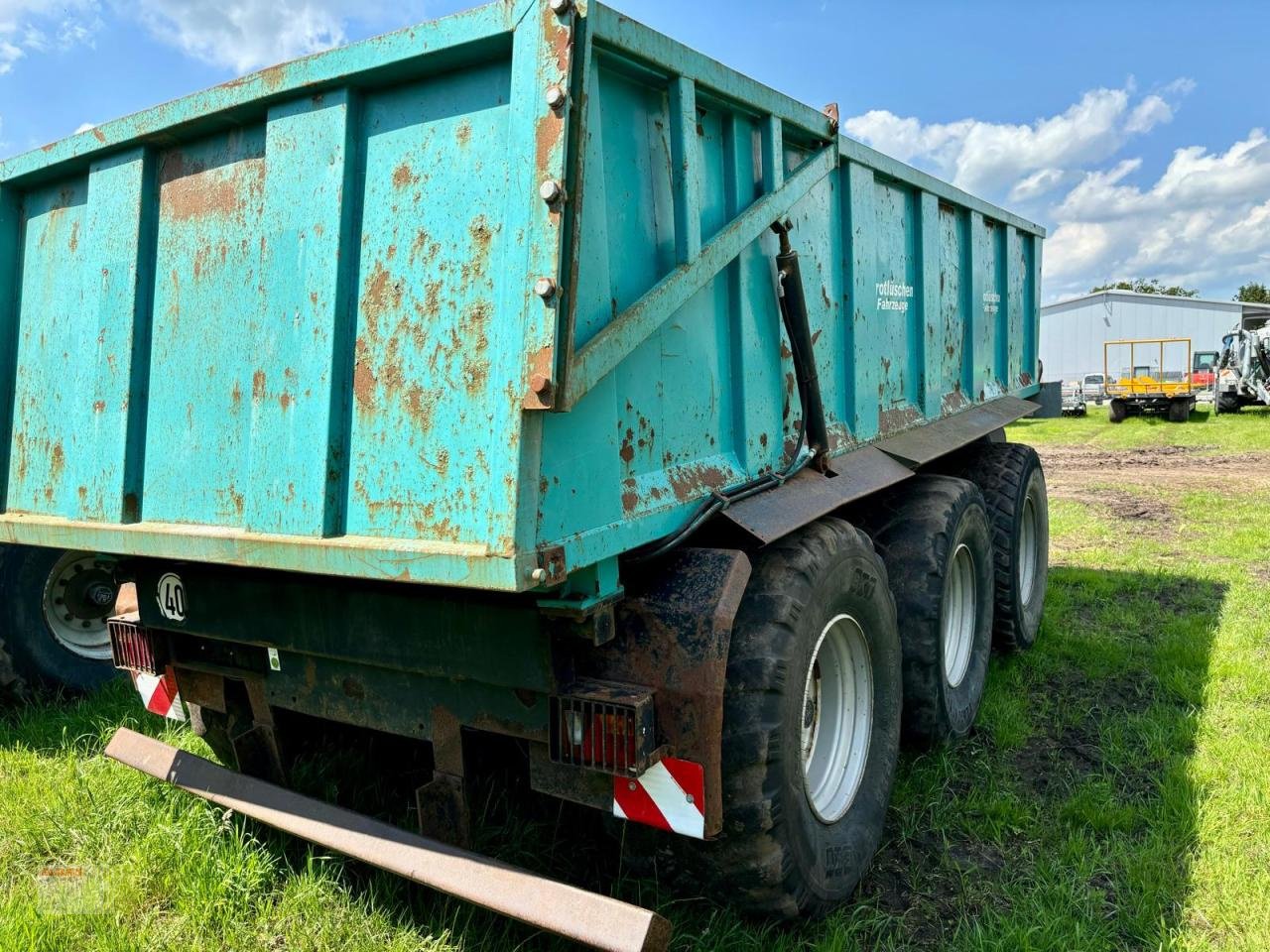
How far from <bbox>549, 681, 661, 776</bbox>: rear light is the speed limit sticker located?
150 cm

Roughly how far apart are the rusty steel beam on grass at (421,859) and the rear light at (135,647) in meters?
0.30

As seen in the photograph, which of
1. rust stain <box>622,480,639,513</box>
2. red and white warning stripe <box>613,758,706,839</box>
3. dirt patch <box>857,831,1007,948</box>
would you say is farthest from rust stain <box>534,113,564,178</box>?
dirt patch <box>857,831,1007,948</box>

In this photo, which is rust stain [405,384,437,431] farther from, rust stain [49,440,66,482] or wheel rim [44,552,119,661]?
wheel rim [44,552,119,661]

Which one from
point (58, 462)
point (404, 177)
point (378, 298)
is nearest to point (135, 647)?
point (58, 462)

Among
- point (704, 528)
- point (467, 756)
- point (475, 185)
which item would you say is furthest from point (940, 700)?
point (475, 185)

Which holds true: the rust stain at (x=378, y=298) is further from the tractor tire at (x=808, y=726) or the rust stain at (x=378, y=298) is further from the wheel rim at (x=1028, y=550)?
the wheel rim at (x=1028, y=550)

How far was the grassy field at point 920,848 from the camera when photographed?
280 centimetres

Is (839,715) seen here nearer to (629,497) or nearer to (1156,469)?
(629,497)

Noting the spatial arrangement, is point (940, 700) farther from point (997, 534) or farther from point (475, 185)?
point (475, 185)

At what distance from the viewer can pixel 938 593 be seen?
402 centimetres

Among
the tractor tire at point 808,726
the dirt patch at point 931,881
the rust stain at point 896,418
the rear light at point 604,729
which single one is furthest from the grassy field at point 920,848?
the rust stain at point 896,418

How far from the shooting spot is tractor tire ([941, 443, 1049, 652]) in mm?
5480

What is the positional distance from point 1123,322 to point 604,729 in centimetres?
5158

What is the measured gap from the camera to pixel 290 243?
2.46 meters
